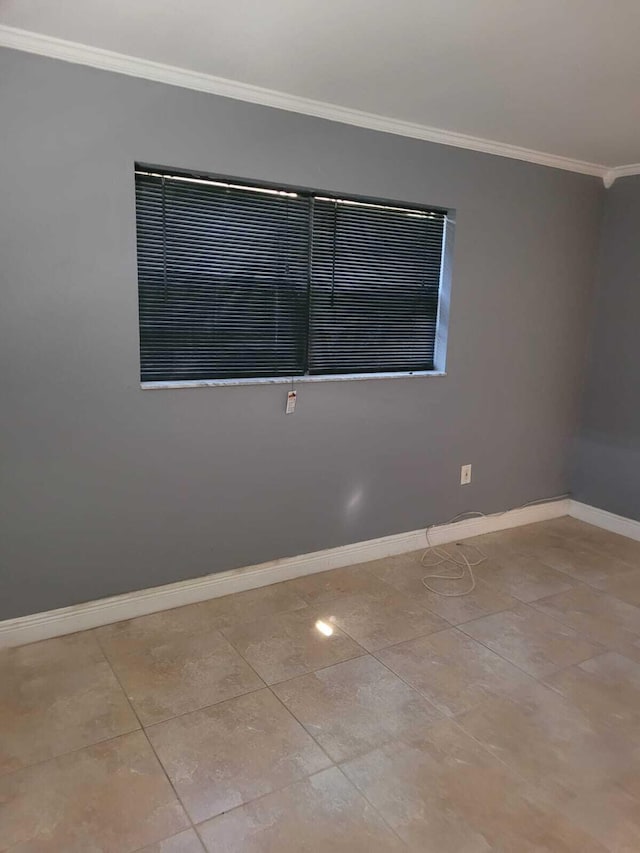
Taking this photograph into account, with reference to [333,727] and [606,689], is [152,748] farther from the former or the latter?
[606,689]

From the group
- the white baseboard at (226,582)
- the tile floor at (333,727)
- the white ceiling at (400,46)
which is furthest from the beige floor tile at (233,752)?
the white ceiling at (400,46)

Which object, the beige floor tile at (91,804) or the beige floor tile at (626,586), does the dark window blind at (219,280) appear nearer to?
the beige floor tile at (91,804)

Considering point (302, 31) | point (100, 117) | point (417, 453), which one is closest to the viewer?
point (302, 31)

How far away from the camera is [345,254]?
9.78ft

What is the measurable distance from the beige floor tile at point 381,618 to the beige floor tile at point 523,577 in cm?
52

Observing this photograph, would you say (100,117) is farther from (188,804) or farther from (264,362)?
(188,804)

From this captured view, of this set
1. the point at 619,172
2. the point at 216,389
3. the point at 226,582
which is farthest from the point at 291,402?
the point at 619,172

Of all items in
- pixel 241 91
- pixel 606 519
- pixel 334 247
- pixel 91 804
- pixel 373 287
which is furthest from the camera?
pixel 606 519

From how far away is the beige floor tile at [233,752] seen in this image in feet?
5.73

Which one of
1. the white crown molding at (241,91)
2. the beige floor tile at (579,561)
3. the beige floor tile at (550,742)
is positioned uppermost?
the white crown molding at (241,91)

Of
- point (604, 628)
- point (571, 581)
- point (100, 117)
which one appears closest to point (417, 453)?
point (571, 581)

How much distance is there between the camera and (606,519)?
392 cm

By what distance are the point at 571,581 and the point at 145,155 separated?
113 inches

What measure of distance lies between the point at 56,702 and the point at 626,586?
8.95 ft
